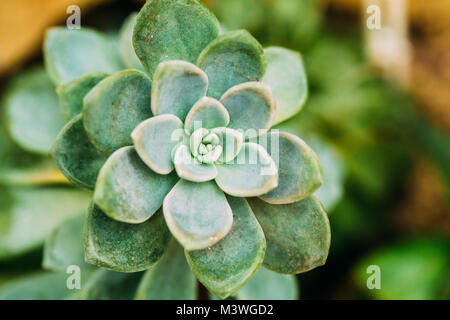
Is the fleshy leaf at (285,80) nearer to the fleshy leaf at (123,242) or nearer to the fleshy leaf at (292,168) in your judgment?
the fleshy leaf at (292,168)

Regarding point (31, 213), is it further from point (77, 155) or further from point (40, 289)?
point (77, 155)

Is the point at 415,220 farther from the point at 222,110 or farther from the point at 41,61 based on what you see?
the point at 41,61

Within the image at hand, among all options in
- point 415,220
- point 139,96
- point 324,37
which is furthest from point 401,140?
point 139,96

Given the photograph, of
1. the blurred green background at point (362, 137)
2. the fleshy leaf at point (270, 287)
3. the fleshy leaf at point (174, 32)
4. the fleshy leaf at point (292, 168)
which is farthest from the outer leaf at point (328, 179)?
the fleshy leaf at point (174, 32)

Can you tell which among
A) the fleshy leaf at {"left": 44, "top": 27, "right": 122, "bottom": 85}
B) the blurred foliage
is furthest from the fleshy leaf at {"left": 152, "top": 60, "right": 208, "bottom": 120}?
the blurred foliage

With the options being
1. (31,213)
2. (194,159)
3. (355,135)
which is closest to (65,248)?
(31,213)
